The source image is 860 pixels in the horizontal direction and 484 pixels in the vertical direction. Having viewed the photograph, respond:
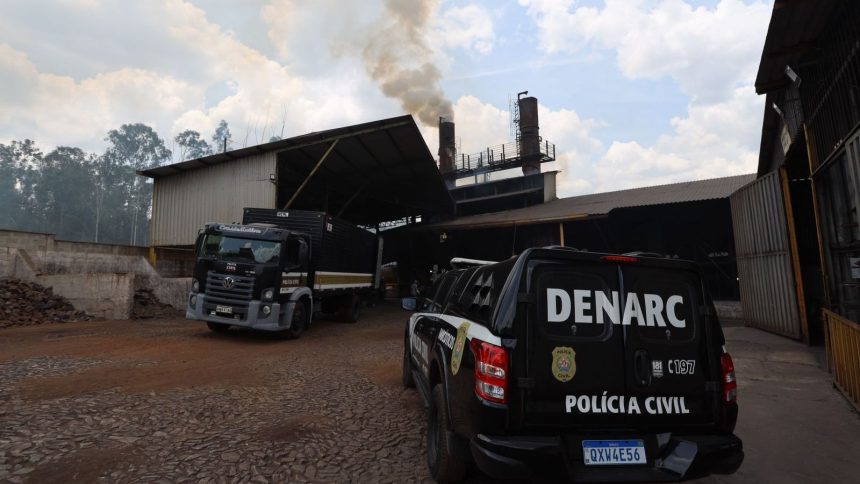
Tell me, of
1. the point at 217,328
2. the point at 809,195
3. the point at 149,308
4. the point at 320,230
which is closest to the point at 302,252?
the point at 320,230

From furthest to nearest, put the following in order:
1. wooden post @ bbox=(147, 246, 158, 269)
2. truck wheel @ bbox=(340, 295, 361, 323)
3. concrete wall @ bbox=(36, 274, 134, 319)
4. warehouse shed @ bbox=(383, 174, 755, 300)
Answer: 1. warehouse shed @ bbox=(383, 174, 755, 300)
2. wooden post @ bbox=(147, 246, 158, 269)
3. truck wheel @ bbox=(340, 295, 361, 323)
4. concrete wall @ bbox=(36, 274, 134, 319)

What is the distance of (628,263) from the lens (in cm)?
292

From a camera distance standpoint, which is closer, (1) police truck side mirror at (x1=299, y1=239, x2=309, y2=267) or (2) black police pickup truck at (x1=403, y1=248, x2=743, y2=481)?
(2) black police pickup truck at (x1=403, y1=248, x2=743, y2=481)

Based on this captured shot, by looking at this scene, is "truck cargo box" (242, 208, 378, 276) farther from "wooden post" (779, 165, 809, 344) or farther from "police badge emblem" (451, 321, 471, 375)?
"wooden post" (779, 165, 809, 344)

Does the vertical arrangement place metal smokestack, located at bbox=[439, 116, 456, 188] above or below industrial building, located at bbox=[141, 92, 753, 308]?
above

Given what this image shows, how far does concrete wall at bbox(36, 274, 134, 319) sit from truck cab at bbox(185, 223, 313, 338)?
5.17 meters

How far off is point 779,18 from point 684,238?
48.1 feet

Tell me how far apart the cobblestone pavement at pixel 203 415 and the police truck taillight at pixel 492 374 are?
1274 millimetres

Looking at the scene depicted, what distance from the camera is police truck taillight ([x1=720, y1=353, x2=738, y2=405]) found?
2.83 meters

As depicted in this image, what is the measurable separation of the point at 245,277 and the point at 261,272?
35 centimetres

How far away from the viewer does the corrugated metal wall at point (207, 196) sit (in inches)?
658

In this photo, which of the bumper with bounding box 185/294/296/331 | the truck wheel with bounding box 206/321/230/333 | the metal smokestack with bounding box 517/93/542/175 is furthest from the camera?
the metal smokestack with bounding box 517/93/542/175

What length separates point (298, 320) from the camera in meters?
10.7

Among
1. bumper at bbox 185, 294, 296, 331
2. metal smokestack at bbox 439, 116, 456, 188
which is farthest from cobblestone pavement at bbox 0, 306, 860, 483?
metal smokestack at bbox 439, 116, 456, 188
